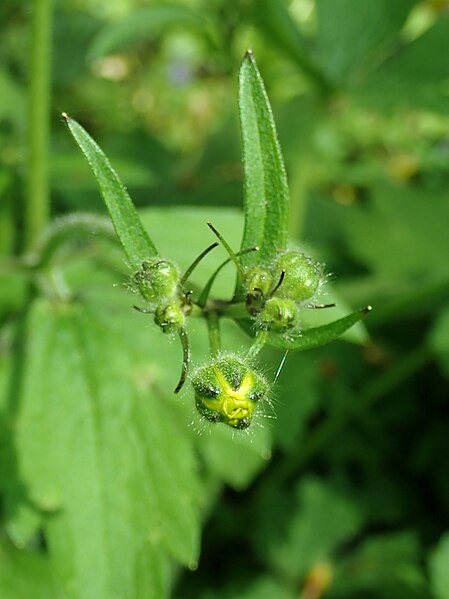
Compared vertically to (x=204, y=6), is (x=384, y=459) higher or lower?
lower

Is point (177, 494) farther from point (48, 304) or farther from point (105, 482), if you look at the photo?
point (48, 304)

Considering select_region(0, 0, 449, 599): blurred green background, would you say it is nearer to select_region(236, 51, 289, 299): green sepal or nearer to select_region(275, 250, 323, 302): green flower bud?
select_region(236, 51, 289, 299): green sepal

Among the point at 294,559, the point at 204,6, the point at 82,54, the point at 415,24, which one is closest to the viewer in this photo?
the point at 294,559

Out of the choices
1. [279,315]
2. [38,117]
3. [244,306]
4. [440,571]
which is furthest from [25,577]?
[279,315]

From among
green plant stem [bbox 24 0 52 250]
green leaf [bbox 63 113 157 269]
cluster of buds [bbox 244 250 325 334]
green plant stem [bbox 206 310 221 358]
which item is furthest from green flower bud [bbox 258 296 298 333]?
green plant stem [bbox 24 0 52 250]

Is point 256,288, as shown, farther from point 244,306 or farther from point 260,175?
point 260,175

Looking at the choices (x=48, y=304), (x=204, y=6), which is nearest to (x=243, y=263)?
(x=48, y=304)

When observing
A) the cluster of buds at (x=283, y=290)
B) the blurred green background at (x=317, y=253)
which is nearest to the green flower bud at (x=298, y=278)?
the cluster of buds at (x=283, y=290)
